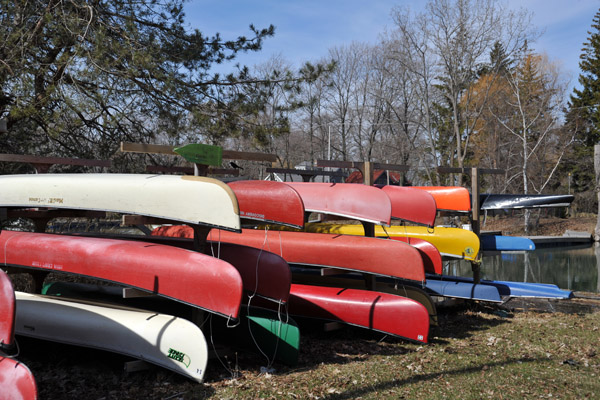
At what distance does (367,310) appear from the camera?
562cm

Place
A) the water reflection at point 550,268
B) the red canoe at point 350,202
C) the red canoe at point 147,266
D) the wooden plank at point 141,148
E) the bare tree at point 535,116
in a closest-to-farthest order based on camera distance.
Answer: the red canoe at point 147,266
the wooden plank at point 141,148
the red canoe at point 350,202
the water reflection at point 550,268
the bare tree at point 535,116

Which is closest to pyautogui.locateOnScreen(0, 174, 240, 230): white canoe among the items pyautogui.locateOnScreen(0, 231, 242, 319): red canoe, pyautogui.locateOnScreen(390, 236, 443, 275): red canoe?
pyautogui.locateOnScreen(0, 231, 242, 319): red canoe

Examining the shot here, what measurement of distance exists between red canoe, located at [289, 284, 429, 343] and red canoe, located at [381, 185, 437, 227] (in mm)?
1448

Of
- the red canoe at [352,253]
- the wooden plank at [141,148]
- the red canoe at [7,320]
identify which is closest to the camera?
the red canoe at [7,320]

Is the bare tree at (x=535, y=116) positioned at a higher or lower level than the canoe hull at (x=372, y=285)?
higher

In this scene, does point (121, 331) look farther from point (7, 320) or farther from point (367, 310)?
Answer: point (367, 310)

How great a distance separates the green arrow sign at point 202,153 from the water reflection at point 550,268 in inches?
332

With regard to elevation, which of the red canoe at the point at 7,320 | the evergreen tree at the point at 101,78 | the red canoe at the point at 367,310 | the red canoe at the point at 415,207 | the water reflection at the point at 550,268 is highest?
the evergreen tree at the point at 101,78

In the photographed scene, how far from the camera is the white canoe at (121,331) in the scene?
416 centimetres

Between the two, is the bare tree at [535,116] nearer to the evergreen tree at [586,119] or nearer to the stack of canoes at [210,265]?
the evergreen tree at [586,119]

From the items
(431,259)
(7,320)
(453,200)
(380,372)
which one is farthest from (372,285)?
(7,320)

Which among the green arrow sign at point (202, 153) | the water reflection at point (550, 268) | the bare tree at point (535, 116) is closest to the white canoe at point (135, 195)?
the green arrow sign at point (202, 153)

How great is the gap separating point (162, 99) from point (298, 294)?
402 centimetres

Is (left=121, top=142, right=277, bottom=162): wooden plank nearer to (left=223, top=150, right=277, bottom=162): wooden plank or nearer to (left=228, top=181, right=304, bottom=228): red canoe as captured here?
(left=223, top=150, right=277, bottom=162): wooden plank
